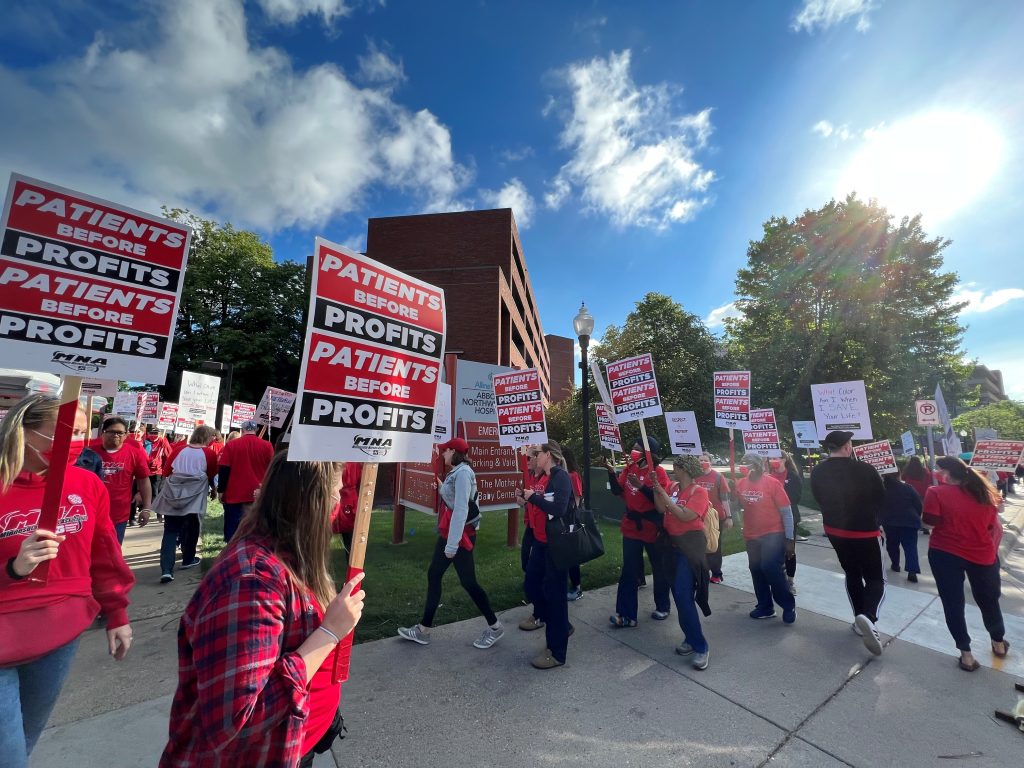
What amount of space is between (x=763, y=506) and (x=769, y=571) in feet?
2.39

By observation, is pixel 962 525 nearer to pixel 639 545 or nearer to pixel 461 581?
pixel 639 545

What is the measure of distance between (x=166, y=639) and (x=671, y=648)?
5.05m

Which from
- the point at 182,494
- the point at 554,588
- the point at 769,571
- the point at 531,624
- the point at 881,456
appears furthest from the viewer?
the point at 881,456

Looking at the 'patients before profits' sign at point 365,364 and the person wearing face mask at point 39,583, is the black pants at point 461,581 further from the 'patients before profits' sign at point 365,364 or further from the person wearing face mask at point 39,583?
the person wearing face mask at point 39,583

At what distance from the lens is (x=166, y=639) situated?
4.47 m

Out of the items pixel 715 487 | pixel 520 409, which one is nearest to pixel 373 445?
pixel 520 409

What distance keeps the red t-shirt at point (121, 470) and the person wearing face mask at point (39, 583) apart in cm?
411

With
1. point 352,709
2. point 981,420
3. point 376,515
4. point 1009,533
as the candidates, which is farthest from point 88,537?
point 981,420

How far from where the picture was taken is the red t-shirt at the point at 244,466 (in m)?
6.19

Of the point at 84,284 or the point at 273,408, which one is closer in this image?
the point at 84,284

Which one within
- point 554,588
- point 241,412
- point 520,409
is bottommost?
point 554,588

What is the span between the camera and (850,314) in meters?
23.0

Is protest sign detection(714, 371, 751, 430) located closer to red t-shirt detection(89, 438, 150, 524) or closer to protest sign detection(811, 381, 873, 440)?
protest sign detection(811, 381, 873, 440)

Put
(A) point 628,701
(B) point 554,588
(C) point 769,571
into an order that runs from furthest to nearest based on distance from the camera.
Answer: (C) point 769,571 → (B) point 554,588 → (A) point 628,701
